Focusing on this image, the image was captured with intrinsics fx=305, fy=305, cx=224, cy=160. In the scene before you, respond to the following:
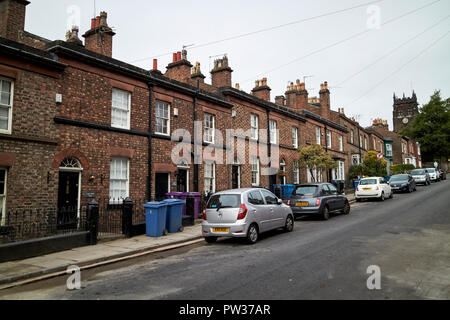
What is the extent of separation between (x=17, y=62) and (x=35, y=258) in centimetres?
634

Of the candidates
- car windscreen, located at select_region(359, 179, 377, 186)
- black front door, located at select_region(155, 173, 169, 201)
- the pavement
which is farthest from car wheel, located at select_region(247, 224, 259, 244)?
car windscreen, located at select_region(359, 179, 377, 186)

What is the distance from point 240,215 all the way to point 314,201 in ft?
18.1

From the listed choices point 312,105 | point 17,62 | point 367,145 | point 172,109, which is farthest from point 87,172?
point 367,145

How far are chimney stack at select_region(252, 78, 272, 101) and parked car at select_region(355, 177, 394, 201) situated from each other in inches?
366

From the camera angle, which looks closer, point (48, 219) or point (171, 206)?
point (48, 219)

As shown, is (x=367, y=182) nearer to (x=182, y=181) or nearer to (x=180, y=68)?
(x=182, y=181)

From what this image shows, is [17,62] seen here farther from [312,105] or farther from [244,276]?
[312,105]

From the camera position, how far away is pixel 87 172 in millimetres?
11500

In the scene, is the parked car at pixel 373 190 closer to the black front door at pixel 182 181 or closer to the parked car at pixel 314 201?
the parked car at pixel 314 201

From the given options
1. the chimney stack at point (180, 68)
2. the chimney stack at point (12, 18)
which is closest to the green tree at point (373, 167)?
the chimney stack at point (180, 68)

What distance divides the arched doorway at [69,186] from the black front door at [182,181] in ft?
16.8

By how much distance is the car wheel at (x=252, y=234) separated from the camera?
29.6 feet

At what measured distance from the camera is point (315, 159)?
904 inches

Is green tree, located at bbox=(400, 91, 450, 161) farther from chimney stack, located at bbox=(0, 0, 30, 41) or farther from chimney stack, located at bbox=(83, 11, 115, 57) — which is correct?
chimney stack, located at bbox=(0, 0, 30, 41)
